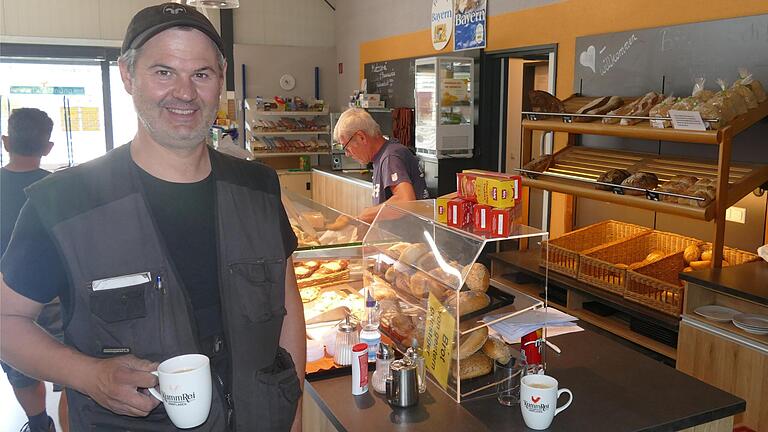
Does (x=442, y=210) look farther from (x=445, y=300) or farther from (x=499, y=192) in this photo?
(x=445, y=300)

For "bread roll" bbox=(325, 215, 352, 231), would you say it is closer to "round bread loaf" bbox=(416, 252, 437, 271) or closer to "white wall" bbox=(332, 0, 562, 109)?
"round bread loaf" bbox=(416, 252, 437, 271)

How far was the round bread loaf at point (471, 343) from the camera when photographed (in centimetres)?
186

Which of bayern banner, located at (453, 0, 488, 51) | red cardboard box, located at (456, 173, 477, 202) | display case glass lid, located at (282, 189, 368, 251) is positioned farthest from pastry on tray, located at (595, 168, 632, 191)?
bayern banner, located at (453, 0, 488, 51)

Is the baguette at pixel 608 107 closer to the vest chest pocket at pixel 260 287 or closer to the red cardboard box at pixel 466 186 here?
the red cardboard box at pixel 466 186

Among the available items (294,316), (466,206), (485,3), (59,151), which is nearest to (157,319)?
(294,316)

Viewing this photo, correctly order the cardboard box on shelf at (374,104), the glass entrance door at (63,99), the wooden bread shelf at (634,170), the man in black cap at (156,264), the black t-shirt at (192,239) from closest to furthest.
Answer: the man in black cap at (156,264) < the black t-shirt at (192,239) < the wooden bread shelf at (634,170) < the cardboard box on shelf at (374,104) < the glass entrance door at (63,99)

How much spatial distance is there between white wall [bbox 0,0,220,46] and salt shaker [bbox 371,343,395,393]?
679 cm

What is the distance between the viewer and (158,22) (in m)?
1.47

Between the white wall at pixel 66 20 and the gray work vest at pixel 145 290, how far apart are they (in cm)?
686

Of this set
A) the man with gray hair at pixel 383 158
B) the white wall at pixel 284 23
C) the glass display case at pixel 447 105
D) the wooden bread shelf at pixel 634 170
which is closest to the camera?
the wooden bread shelf at pixel 634 170

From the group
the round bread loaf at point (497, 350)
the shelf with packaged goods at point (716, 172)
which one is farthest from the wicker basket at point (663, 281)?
the round bread loaf at point (497, 350)

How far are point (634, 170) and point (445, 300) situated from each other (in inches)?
92.2

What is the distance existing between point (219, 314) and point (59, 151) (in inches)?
323

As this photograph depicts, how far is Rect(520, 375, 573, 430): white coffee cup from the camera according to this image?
1.68 metres
